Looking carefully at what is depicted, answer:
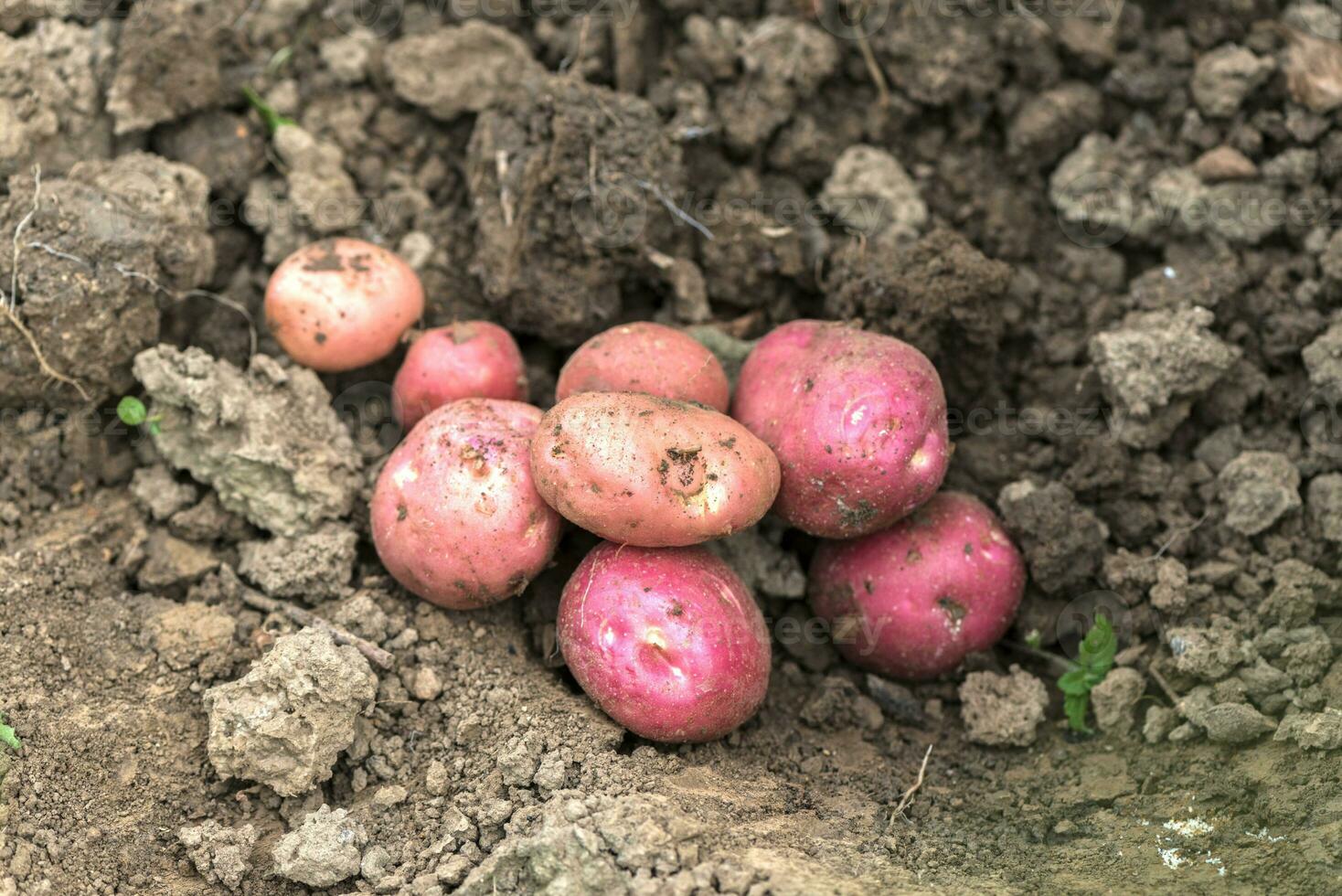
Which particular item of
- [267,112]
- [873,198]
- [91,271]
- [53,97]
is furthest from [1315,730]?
[53,97]

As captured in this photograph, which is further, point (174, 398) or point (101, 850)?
point (174, 398)

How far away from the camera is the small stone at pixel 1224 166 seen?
3.36 meters

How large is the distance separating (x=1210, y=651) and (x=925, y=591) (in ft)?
2.21

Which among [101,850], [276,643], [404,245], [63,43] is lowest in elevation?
[101,850]

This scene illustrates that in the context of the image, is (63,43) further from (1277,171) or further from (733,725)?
(1277,171)

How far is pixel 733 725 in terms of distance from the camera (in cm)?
273

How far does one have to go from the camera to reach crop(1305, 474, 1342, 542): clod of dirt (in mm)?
2910

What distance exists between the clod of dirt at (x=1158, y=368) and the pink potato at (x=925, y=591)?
47cm

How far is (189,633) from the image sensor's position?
281 centimetres

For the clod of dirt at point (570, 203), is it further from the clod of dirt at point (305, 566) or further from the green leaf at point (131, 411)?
the green leaf at point (131, 411)

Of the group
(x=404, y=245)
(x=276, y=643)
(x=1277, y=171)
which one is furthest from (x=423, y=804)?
(x=1277, y=171)

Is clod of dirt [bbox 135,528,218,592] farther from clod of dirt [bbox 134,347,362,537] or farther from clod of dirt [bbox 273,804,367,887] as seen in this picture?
clod of dirt [bbox 273,804,367,887]

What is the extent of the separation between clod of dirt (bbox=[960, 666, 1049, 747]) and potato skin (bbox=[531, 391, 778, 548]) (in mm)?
761

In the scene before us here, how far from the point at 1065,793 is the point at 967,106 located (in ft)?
6.62
